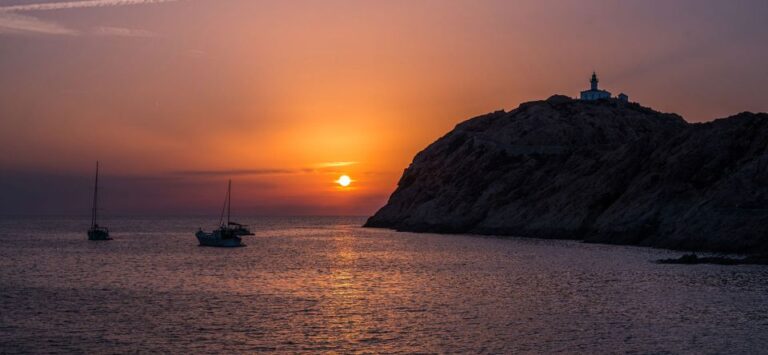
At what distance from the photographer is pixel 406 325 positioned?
43062 mm

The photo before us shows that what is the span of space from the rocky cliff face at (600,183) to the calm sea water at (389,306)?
1123 centimetres

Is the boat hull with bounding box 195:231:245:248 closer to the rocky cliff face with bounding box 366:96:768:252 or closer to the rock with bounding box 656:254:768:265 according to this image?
the rocky cliff face with bounding box 366:96:768:252

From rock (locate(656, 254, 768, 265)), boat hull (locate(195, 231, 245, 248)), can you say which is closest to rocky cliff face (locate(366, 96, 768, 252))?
rock (locate(656, 254, 768, 265))

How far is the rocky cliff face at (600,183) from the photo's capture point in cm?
9738

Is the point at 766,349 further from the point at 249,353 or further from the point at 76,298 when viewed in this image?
the point at 76,298

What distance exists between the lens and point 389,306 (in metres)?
51.6

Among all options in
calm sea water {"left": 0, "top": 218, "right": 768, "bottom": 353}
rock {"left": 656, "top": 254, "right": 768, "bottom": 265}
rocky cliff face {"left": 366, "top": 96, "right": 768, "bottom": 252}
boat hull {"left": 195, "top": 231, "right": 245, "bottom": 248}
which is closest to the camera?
calm sea water {"left": 0, "top": 218, "right": 768, "bottom": 353}

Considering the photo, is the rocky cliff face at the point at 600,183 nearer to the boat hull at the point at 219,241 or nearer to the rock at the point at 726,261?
the rock at the point at 726,261

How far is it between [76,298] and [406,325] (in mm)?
26311

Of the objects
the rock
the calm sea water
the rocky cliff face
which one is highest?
the rocky cliff face

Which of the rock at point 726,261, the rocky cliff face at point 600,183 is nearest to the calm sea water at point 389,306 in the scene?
the rock at point 726,261

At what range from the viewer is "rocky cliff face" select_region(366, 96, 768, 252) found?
97.4 m

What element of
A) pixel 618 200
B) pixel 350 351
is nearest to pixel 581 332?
pixel 350 351

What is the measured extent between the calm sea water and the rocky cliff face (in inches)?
442
